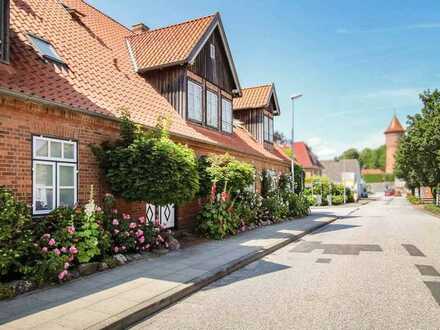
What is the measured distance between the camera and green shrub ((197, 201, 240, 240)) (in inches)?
475

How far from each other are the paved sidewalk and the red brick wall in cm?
208

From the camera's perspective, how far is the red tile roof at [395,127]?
114 meters

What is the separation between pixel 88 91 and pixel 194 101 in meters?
5.82

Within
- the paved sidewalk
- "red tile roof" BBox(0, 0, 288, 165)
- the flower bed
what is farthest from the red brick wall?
the paved sidewalk

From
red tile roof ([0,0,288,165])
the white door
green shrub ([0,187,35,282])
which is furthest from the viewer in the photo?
the white door

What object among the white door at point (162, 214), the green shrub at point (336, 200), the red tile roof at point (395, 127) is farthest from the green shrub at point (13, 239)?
the red tile roof at point (395, 127)

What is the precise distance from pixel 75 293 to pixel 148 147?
387 centimetres

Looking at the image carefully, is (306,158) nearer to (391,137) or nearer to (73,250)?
(73,250)

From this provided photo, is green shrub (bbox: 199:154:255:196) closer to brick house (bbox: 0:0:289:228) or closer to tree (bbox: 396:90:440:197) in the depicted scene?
brick house (bbox: 0:0:289:228)

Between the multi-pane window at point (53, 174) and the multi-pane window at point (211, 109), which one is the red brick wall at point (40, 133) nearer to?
the multi-pane window at point (53, 174)

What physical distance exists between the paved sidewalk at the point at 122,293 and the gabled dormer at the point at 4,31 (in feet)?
14.8

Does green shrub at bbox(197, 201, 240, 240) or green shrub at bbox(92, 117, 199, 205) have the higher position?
green shrub at bbox(92, 117, 199, 205)

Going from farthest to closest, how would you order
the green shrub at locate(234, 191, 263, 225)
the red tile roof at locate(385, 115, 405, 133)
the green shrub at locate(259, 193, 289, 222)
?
1. the red tile roof at locate(385, 115, 405, 133)
2. the green shrub at locate(259, 193, 289, 222)
3. the green shrub at locate(234, 191, 263, 225)

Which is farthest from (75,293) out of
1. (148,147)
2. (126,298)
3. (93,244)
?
(148,147)
